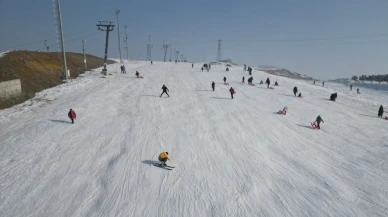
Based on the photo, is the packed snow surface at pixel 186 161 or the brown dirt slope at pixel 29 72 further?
the brown dirt slope at pixel 29 72

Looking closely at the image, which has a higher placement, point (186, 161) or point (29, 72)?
point (29, 72)

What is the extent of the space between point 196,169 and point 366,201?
302 inches

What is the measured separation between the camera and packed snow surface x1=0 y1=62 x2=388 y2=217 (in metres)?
9.96

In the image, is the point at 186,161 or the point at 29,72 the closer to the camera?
the point at 186,161

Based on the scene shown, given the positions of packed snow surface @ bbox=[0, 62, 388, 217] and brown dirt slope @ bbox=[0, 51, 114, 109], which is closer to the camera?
packed snow surface @ bbox=[0, 62, 388, 217]

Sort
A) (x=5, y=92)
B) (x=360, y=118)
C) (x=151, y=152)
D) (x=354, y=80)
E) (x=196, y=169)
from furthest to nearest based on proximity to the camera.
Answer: (x=354, y=80), (x=360, y=118), (x=5, y=92), (x=151, y=152), (x=196, y=169)

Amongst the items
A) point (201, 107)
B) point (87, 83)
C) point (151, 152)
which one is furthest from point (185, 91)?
point (151, 152)

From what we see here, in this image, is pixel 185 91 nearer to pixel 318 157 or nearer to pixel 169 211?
pixel 318 157

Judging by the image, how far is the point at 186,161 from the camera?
43.6ft

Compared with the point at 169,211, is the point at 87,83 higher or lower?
higher

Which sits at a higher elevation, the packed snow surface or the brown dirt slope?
the brown dirt slope

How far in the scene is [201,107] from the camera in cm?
2428

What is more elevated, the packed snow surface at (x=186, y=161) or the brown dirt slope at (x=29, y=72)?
the brown dirt slope at (x=29, y=72)

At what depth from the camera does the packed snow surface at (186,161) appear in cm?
996
